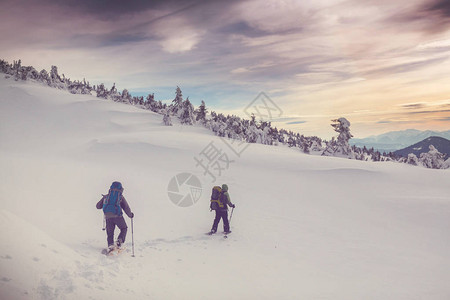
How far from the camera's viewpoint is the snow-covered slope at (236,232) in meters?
5.70

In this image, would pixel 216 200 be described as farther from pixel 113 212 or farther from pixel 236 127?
pixel 236 127

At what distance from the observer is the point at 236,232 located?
37.7ft

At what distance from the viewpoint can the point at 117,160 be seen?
23.0 m

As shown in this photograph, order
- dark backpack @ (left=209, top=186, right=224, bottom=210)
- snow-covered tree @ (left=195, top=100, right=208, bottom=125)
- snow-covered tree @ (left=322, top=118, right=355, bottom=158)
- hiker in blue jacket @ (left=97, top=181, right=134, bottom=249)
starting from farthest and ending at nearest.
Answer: snow-covered tree @ (left=195, top=100, right=208, bottom=125) → snow-covered tree @ (left=322, top=118, right=355, bottom=158) → dark backpack @ (left=209, top=186, right=224, bottom=210) → hiker in blue jacket @ (left=97, top=181, right=134, bottom=249)

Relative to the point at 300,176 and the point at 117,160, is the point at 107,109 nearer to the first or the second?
the point at 117,160

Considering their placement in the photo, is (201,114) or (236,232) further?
(201,114)

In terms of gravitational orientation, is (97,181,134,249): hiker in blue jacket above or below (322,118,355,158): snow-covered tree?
below

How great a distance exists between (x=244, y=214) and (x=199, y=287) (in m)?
7.80

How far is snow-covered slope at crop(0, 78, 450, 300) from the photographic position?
570 centimetres

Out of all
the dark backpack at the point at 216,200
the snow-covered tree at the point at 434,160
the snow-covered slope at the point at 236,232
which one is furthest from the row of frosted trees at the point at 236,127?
the dark backpack at the point at 216,200

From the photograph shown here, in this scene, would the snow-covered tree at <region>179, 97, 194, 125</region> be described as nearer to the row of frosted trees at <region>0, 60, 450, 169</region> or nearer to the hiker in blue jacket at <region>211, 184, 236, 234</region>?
the row of frosted trees at <region>0, 60, 450, 169</region>

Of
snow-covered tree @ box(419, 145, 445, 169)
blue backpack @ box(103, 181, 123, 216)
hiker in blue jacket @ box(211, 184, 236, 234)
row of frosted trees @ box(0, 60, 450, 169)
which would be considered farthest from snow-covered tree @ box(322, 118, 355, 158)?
blue backpack @ box(103, 181, 123, 216)

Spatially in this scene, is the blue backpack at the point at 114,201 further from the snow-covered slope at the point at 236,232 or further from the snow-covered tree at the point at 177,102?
the snow-covered tree at the point at 177,102

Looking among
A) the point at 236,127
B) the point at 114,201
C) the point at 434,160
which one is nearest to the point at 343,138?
the point at 434,160
